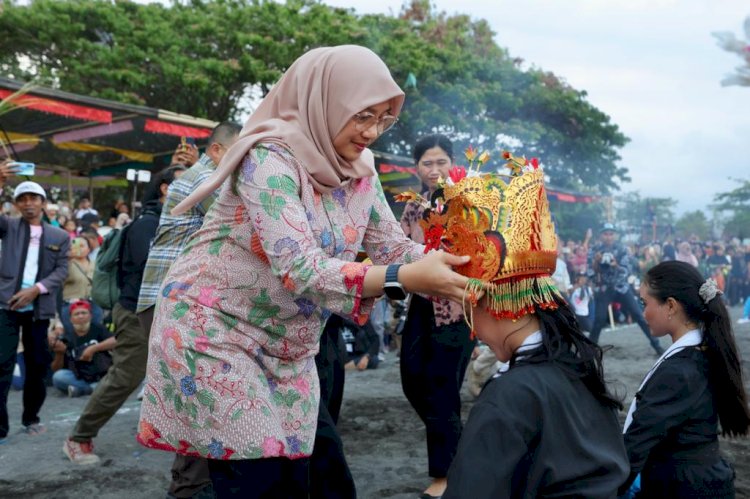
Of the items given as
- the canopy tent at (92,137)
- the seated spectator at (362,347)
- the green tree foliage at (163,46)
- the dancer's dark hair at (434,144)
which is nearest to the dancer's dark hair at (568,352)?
the dancer's dark hair at (434,144)

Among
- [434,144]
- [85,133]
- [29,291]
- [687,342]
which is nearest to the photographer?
[687,342]

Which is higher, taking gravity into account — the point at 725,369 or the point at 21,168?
the point at 21,168

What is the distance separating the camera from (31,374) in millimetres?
5215

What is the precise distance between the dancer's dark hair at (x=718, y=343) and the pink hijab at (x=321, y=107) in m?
1.54

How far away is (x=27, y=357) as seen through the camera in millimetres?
5238

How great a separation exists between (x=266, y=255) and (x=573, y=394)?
0.92 meters

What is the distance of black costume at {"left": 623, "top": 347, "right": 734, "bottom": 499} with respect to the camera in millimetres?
2746

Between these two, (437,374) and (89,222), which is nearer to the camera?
(437,374)

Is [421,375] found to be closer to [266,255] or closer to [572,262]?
[266,255]

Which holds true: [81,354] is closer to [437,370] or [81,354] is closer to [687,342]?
[437,370]

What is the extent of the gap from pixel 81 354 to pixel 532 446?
6.12 m

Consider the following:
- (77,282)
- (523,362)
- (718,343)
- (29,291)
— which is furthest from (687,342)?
(77,282)

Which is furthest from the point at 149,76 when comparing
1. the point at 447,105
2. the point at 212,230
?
the point at 212,230

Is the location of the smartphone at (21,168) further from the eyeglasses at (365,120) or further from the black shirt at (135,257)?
the eyeglasses at (365,120)
